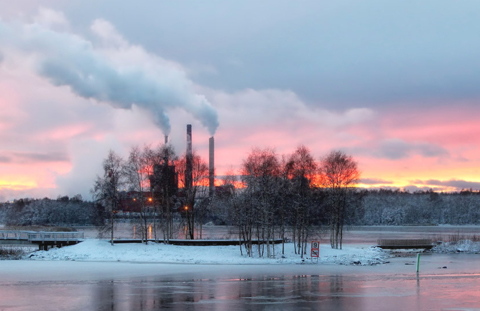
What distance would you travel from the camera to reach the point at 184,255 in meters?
54.6

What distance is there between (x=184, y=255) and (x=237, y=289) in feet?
91.3

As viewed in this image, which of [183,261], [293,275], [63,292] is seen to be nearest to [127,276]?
[63,292]

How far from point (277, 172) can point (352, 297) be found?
118 feet

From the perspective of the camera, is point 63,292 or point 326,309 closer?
point 326,309

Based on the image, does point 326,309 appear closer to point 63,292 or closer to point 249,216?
point 63,292

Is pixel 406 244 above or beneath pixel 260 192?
beneath

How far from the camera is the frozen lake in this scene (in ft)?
72.9


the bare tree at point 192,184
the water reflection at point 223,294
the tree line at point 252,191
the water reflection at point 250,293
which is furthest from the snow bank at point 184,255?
the water reflection at point 223,294

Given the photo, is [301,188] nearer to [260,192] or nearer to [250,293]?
[260,192]

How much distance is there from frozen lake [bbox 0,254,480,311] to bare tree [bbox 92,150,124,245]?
78.6ft

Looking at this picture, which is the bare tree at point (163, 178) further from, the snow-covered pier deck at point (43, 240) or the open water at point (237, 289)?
the open water at point (237, 289)

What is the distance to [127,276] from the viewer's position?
115 feet

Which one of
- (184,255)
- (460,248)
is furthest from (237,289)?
(460,248)

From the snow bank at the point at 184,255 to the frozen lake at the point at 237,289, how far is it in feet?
35.2
